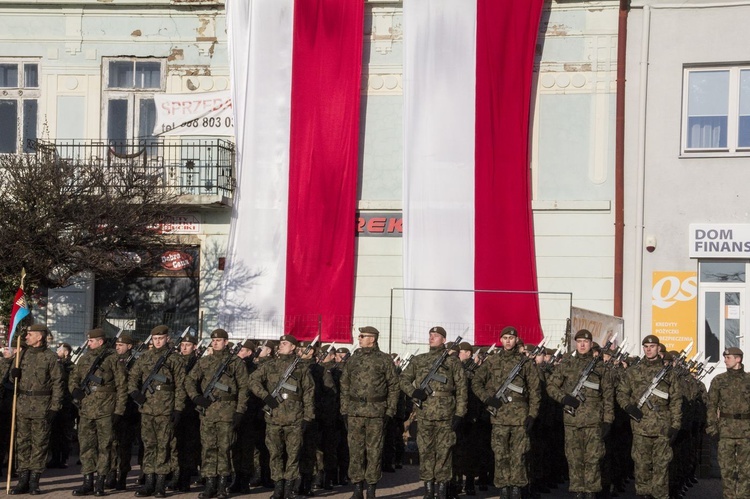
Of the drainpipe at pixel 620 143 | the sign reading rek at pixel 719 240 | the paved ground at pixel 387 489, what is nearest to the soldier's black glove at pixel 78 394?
the paved ground at pixel 387 489

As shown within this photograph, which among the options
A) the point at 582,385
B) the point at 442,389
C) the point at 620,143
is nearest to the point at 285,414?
the point at 442,389

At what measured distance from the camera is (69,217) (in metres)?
19.2

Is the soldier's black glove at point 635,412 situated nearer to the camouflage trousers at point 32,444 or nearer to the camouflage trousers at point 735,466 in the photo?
the camouflage trousers at point 735,466

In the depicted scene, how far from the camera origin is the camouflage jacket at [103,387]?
14.7m

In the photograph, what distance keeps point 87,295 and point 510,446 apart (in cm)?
1212

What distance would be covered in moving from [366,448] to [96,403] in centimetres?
336

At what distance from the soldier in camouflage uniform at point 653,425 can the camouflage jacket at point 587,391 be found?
0.68 feet

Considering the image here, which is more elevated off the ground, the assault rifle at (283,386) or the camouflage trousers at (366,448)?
the assault rifle at (283,386)

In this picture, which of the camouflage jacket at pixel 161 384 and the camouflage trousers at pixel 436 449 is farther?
the camouflage jacket at pixel 161 384

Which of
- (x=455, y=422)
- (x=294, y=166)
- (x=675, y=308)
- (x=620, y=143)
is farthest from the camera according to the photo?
(x=294, y=166)

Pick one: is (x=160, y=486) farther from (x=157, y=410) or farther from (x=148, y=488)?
(x=157, y=410)

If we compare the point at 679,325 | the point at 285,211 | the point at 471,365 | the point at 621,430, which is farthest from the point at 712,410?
the point at 285,211

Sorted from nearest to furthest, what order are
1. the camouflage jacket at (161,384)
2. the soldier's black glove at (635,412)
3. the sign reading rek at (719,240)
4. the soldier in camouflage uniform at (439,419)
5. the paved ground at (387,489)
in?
1. the soldier's black glove at (635,412)
2. the soldier in camouflage uniform at (439,419)
3. the camouflage jacket at (161,384)
4. the paved ground at (387,489)
5. the sign reading rek at (719,240)

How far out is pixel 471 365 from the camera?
15.5 metres
